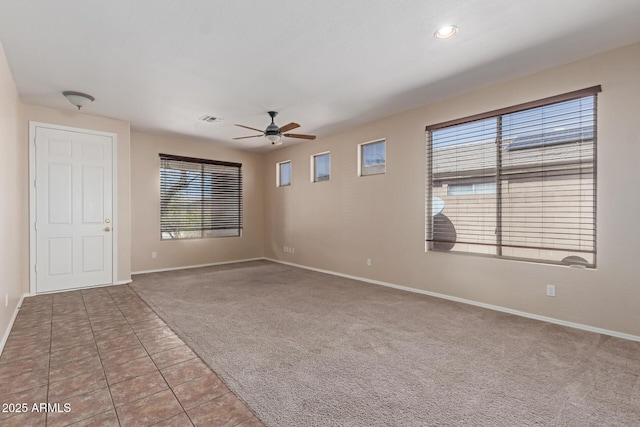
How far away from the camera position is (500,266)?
3713 mm

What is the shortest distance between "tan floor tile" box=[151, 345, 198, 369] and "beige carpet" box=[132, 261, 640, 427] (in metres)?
0.12

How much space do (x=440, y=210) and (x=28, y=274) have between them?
19.2 feet

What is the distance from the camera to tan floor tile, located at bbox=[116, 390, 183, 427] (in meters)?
1.74

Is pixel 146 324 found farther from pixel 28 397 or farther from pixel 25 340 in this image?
pixel 28 397

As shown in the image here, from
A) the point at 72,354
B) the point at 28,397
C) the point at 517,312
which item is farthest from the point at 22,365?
the point at 517,312

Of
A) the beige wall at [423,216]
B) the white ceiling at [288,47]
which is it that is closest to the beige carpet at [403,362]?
the beige wall at [423,216]

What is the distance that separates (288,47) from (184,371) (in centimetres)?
287

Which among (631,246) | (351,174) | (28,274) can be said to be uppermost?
(351,174)

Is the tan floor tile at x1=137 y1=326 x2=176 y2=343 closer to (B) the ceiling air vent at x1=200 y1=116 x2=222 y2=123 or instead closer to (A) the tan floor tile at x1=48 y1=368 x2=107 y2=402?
(A) the tan floor tile at x1=48 y1=368 x2=107 y2=402

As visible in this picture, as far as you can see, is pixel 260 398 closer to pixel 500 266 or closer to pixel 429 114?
pixel 500 266

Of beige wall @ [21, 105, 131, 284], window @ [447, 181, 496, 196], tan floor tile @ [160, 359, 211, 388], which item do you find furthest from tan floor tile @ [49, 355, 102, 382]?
window @ [447, 181, 496, 196]

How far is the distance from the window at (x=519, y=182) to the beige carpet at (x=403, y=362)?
869 mm

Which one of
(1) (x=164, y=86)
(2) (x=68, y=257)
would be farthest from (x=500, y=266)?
(2) (x=68, y=257)

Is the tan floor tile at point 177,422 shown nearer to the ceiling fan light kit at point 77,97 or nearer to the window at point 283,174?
the ceiling fan light kit at point 77,97
